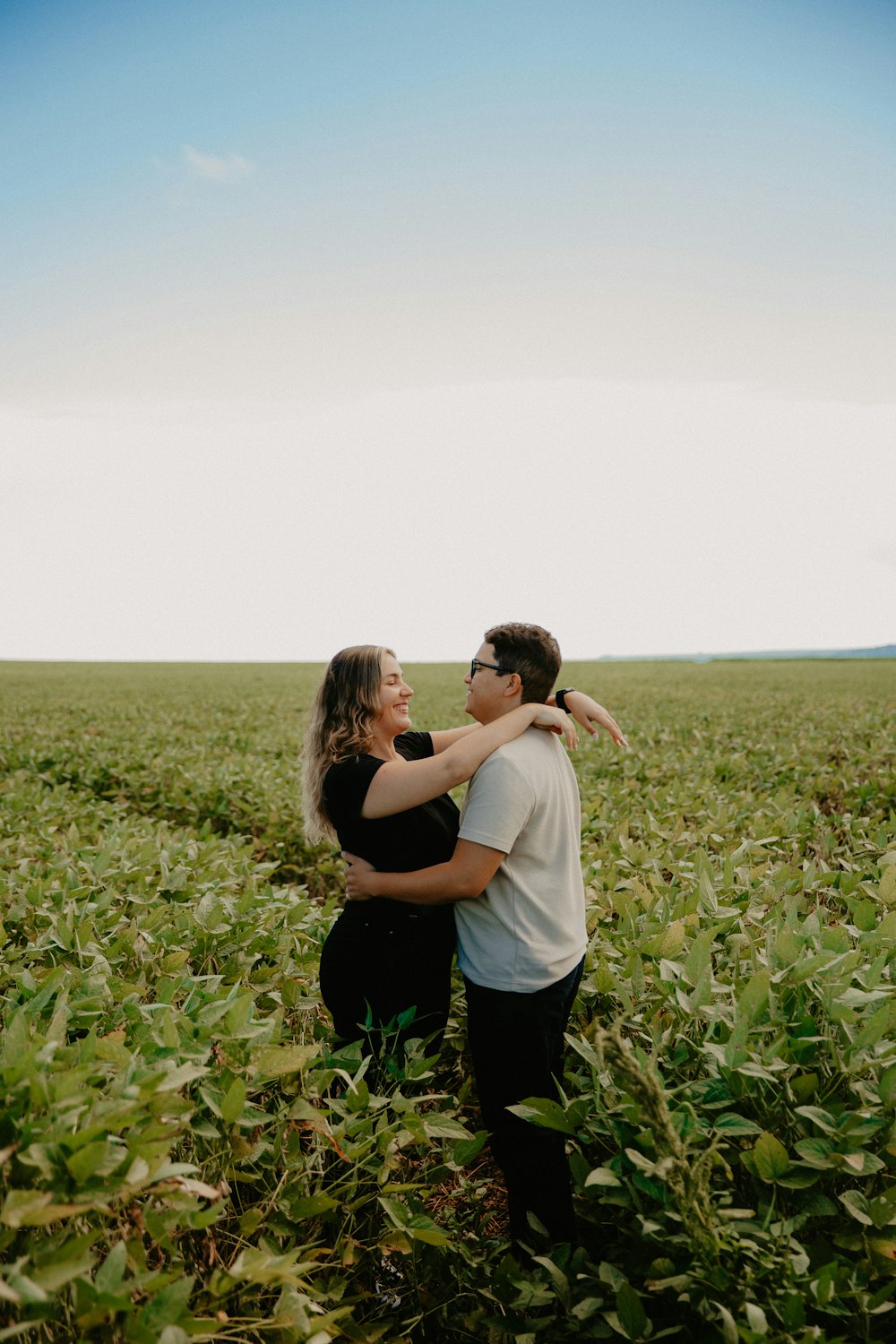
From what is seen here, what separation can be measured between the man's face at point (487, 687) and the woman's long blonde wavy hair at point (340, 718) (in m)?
0.39

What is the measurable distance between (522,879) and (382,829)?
552 millimetres

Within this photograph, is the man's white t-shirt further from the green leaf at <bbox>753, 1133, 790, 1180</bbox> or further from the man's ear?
the green leaf at <bbox>753, 1133, 790, 1180</bbox>

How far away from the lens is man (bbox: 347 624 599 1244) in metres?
2.57

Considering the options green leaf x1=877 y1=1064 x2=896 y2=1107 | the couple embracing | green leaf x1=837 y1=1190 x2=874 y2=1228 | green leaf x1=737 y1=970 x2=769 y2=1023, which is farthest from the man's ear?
green leaf x1=837 y1=1190 x2=874 y2=1228

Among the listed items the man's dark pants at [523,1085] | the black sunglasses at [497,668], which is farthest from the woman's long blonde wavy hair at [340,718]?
the man's dark pants at [523,1085]

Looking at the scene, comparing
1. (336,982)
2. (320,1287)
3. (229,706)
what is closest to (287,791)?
(336,982)

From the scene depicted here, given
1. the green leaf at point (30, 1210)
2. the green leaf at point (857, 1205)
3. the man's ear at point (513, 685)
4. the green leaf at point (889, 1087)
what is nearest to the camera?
the green leaf at point (30, 1210)

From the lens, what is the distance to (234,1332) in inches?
76.5

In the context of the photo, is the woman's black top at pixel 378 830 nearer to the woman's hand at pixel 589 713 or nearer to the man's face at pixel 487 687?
the man's face at pixel 487 687

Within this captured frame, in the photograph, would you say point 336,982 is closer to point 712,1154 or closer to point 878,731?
point 712,1154

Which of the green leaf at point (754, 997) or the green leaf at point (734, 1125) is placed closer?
the green leaf at point (734, 1125)

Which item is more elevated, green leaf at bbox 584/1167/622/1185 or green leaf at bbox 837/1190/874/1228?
green leaf at bbox 584/1167/622/1185

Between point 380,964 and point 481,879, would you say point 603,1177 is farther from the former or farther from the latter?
point 380,964

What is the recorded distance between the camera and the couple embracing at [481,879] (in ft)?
8.48
